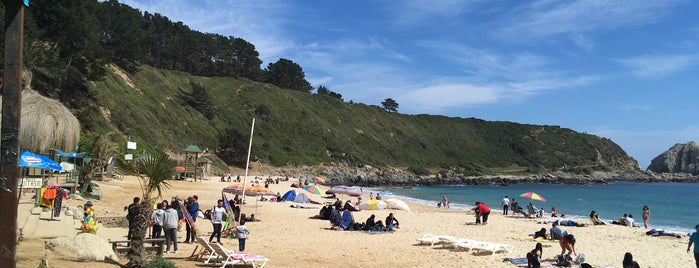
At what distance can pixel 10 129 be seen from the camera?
13.3 ft

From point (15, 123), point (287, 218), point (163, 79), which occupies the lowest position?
point (287, 218)

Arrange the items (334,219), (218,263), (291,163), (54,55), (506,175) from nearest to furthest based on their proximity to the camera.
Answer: (218,263)
(334,219)
(54,55)
(291,163)
(506,175)

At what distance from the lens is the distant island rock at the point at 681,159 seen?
150938mm

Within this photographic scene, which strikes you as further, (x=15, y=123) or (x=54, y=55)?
(x=54, y=55)

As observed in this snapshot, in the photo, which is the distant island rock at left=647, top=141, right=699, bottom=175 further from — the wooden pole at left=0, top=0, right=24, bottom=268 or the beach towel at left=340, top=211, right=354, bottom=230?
the wooden pole at left=0, top=0, right=24, bottom=268

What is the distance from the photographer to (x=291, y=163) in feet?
242

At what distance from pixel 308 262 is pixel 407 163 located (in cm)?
8751

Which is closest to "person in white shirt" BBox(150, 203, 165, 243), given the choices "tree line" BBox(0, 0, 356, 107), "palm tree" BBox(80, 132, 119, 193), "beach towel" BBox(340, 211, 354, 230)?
"beach towel" BBox(340, 211, 354, 230)

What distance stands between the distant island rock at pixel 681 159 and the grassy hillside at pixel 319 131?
16255 mm

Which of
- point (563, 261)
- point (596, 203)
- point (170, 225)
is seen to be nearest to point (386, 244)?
point (563, 261)

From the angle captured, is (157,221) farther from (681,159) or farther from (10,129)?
(681,159)

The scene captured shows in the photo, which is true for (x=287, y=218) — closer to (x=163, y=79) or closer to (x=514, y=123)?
(x=163, y=79)

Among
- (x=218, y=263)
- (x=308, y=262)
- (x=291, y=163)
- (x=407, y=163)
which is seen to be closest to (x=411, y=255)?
(x=308, y=262)

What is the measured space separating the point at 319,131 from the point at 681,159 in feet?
402
